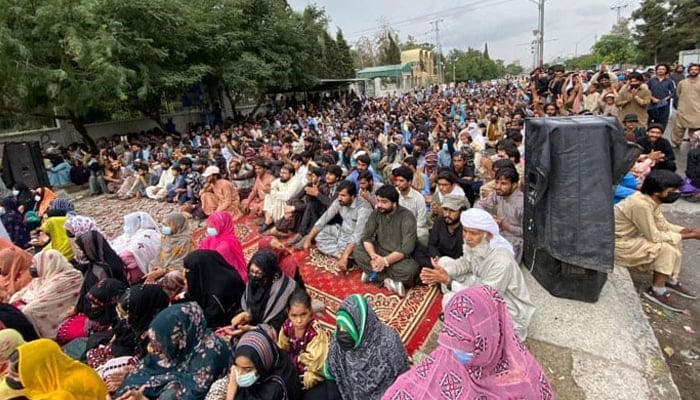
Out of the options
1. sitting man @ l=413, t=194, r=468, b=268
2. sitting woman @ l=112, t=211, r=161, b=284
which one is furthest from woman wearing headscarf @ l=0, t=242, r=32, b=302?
sitting man @ l=413, t=194, r=468, b=268

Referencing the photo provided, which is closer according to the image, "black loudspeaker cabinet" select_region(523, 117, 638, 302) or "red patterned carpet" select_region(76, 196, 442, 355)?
"black loudspeaker cabinet" select_region(523, 117, 638, 302)

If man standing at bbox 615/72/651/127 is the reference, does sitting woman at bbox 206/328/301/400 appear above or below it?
below

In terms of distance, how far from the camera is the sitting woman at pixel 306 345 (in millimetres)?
2303

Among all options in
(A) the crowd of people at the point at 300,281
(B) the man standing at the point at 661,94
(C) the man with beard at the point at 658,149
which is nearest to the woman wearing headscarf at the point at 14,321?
(A) the crowd of people at the point at 300,281

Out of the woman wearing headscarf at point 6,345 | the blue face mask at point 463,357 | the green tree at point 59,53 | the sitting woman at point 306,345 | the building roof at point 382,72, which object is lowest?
the sitting woman at point 306,345

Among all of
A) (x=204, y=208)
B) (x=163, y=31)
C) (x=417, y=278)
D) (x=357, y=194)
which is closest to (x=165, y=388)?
(x=417, y=278)

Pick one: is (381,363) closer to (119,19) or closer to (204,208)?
(204,208)

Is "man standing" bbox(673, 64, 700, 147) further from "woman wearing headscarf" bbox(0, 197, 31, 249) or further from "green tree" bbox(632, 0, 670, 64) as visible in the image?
"green tree" bbox(632, 0, 670, 64)

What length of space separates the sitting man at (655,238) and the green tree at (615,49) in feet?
150

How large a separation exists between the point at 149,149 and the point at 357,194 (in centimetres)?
833

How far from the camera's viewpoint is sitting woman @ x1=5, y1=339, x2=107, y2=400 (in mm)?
1976

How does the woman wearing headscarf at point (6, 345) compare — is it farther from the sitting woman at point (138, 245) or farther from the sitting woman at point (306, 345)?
the sitting woman at point (138, 245)

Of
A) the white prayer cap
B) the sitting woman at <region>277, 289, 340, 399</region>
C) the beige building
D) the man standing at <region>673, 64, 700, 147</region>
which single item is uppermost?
the beige building

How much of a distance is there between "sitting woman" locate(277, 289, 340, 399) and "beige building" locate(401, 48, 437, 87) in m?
50.6
